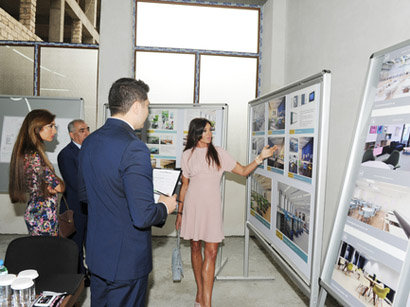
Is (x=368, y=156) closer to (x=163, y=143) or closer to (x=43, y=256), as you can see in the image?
(x=43, y=256)

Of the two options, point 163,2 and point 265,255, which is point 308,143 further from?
point 163,2

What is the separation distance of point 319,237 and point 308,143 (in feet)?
1.76

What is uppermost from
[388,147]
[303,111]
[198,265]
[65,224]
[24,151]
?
[303,111]

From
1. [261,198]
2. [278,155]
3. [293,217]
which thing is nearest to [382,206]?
[293,217]

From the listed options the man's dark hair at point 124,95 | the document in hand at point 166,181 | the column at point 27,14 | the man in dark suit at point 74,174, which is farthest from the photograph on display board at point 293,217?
the column at point 27,14

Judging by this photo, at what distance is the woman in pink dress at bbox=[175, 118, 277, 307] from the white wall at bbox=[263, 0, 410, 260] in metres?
0.63

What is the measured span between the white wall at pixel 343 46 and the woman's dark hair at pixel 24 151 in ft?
6.76

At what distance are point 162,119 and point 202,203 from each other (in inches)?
60.6

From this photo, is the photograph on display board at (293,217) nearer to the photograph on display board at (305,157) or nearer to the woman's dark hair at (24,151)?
the photograph on display board at (305,157)

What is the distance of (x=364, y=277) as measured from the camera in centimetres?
→ 129

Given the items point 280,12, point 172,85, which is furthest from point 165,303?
point 280,12

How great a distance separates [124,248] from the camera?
55.6 inches

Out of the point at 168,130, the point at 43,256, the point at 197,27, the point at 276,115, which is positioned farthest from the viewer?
the point at 197,27

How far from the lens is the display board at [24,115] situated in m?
4.17
